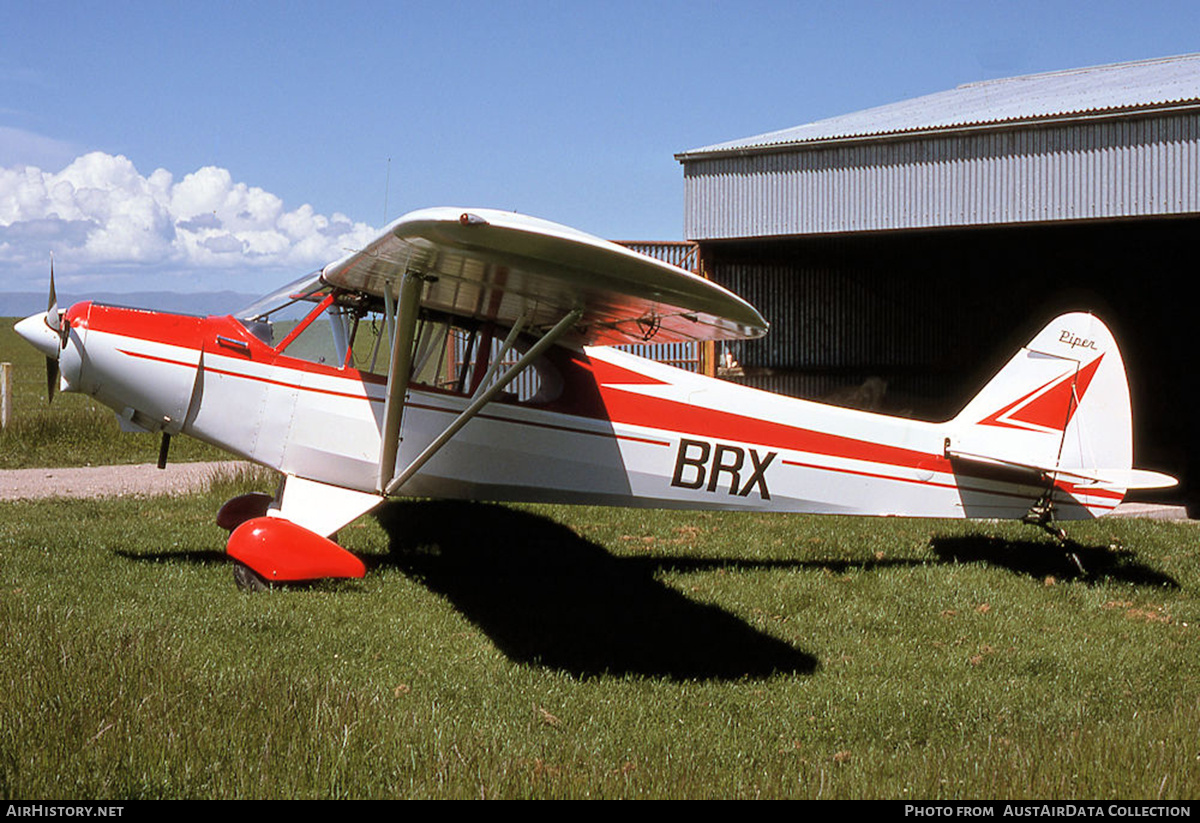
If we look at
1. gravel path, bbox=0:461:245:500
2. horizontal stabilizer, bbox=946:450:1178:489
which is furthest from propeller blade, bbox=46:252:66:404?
horizontal stabilizer, bbox=946:450:1178:489

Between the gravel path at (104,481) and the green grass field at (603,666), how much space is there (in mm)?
2298

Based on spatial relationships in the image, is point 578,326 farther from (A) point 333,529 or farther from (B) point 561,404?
(A) point 333,529

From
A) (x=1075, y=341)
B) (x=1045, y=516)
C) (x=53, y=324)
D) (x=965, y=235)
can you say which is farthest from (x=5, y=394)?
(x=965, y=235)

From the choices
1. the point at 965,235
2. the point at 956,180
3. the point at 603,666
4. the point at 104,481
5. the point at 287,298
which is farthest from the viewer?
the point at 965,235

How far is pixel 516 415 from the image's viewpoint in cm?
739

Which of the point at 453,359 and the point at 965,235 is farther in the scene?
the point at 965,235

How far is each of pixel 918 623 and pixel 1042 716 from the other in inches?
66.3

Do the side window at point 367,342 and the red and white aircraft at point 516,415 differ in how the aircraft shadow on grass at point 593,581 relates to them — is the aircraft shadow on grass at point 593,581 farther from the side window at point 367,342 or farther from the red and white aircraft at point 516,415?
the side window at point 367,342

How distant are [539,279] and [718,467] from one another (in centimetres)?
251

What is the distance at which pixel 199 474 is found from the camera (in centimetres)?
1363

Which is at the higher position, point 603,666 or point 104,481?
point 603,666

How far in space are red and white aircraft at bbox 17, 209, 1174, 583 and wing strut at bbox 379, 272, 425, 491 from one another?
17 millimetres

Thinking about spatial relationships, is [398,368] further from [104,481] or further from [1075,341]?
[104,481]
